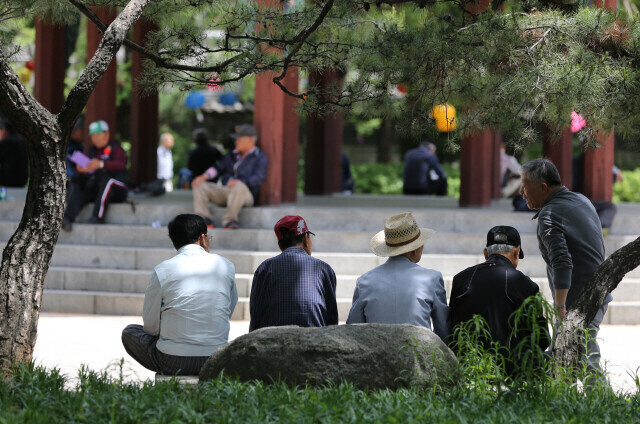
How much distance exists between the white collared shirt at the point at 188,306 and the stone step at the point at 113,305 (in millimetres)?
4262

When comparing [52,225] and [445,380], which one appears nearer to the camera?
[445,380]

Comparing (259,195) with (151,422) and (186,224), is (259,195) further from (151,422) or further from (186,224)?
(151,422)

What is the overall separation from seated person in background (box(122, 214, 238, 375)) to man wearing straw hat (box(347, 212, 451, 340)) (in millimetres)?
814

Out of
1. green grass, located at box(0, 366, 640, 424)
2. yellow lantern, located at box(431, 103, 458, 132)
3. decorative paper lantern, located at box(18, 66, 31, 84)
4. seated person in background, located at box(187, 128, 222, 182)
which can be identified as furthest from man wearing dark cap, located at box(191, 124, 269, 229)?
decorative paper lantern, located at box(18, 66, 31, 84)

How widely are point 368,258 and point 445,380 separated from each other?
18.4 feet

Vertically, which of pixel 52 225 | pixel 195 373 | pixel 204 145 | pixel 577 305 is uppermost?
pixel 204 145

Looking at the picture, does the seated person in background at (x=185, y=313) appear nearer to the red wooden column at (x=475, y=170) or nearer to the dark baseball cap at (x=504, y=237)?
the dark baseball cap at (x=504, y=237)

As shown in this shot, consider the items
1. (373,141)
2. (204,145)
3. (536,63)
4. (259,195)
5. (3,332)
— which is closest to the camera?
(3,332)

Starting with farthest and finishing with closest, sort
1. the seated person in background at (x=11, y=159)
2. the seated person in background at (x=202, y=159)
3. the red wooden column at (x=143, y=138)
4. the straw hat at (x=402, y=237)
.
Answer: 1. the red wooden column at (x=143, y=138)
2. the seated person in background at (x=11, y=159)
3. the seated person in background at (x=202, y=159)
4. the straw hat at (x=402, y=237)

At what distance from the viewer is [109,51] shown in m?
5.79

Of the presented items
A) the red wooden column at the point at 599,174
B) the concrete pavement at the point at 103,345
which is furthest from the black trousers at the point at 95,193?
the red wooden column at the point at 599,174

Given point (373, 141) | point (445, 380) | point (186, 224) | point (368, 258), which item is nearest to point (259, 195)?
point (368, 258)

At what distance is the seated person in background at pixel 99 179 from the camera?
11.5 m

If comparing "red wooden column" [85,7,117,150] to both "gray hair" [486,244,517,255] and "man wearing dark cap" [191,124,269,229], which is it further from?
"gray hair" [486,244,517,255]
